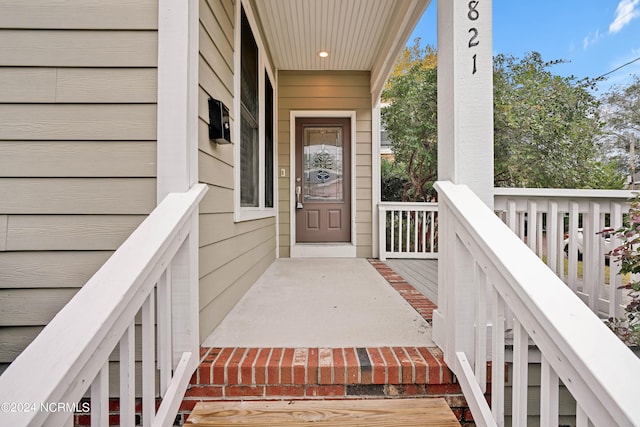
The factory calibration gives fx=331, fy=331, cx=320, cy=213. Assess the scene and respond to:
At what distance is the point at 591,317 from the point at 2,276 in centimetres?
213

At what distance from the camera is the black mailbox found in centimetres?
176

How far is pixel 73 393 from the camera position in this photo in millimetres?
728

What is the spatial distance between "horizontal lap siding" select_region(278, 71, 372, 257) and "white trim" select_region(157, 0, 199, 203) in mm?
3309

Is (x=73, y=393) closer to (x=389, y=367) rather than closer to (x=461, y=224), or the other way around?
(x=389, y=367)

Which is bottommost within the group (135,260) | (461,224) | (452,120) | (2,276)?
(2,276)

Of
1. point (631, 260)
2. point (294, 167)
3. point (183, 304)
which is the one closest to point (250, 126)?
point (294, 167)

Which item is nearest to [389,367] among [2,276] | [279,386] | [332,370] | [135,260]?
[332,370]

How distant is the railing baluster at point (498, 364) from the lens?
1.13 m

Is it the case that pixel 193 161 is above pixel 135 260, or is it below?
above

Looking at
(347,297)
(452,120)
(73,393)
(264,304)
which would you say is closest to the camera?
(73,393)

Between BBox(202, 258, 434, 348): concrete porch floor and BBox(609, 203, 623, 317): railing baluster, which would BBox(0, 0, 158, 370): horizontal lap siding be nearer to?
BBox(202, 258, 434, 348): concrete porch floor

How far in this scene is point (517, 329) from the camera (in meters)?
1.07

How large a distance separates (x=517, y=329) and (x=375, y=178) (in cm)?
379

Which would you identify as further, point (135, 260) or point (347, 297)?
point (347, 297)
